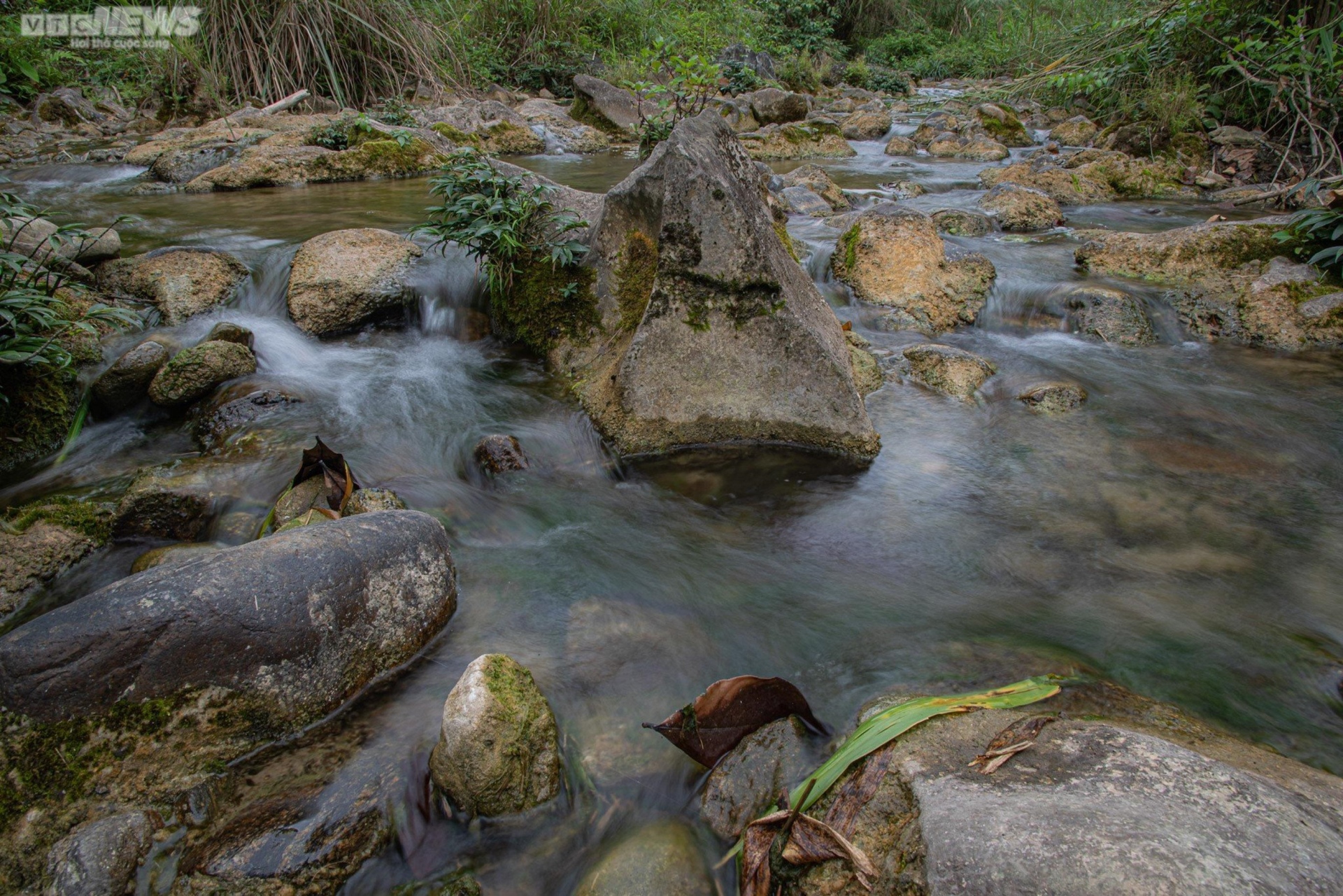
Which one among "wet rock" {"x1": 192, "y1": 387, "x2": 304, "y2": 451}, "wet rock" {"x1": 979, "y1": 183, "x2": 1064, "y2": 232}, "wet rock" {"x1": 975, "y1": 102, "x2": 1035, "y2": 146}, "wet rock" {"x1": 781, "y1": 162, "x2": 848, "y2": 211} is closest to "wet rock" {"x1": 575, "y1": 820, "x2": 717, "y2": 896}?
"wet rock" {"x1": 192, "y1": 387, "x2": 304, "y2": 451}

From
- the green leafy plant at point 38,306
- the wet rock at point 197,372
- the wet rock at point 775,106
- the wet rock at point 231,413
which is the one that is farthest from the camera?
the wet rock at point 775,106

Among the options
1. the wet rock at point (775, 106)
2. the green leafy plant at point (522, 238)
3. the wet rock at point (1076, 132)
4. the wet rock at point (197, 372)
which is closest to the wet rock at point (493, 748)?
the green leafy plant at point (522, 238)

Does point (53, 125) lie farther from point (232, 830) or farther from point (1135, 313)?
point (1135, 313)

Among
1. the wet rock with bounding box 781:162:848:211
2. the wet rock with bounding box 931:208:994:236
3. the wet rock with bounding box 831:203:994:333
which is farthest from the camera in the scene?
the wet rock with bounding box 781:162:848:211

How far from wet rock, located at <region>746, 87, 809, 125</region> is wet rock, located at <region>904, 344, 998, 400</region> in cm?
1283

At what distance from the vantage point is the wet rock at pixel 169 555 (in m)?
3.06

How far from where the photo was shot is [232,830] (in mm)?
2086

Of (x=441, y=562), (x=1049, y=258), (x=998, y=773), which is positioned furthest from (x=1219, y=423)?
(x=441, y=562)

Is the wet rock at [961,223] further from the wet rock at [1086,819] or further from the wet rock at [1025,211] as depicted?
the wet rock at [1086,819]

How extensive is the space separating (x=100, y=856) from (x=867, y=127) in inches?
703

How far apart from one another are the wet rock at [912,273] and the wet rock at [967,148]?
27.7 feet

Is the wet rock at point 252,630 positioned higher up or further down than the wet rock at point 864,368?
further down

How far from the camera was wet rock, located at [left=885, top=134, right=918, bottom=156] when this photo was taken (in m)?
14.8

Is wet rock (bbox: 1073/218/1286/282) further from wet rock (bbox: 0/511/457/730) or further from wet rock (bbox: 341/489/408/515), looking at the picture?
wet rock (bbox: 0/511/457/730)
